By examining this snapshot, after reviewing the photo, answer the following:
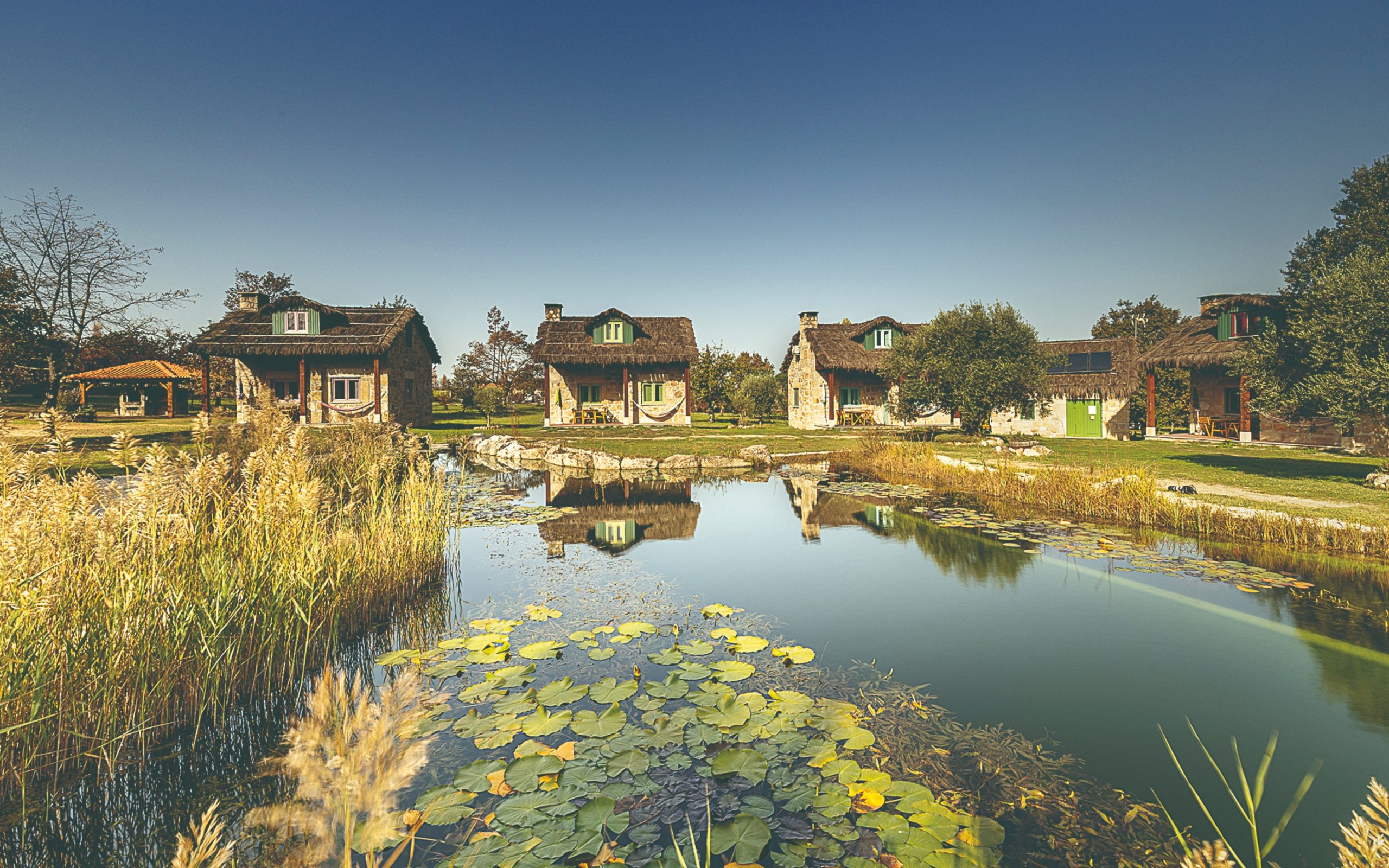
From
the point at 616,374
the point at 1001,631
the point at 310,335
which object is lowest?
the point at 1001,631

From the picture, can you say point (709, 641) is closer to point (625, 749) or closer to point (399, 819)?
point (625, 749)

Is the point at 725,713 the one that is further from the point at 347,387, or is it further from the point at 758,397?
the point at 758,397

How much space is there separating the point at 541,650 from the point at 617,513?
5911 mm

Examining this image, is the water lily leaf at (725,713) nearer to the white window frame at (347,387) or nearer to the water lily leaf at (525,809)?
the water lily leaf at (525,809)

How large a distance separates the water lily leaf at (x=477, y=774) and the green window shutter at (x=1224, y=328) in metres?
27.6

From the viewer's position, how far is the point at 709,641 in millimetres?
4781

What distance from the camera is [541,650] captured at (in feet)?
14.8

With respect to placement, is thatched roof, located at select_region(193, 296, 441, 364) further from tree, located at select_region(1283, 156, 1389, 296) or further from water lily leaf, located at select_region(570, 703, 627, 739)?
tree, located at select_region(1283, 156, 1389, 296)

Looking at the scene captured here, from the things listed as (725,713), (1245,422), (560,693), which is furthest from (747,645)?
(1245,422)

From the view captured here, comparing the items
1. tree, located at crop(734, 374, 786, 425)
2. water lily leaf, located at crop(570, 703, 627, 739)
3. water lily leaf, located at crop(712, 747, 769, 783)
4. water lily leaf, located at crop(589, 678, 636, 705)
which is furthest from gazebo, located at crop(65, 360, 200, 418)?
water lily leaf, located at crop(712, 747, 769, 783)

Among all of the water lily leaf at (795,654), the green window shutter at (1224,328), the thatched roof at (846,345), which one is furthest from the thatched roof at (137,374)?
the green window shutter at (1224,328)

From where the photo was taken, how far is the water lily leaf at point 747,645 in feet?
15.0

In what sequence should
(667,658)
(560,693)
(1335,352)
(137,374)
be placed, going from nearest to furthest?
(560,693) → (667,658) → (1335,352) → (137,374)

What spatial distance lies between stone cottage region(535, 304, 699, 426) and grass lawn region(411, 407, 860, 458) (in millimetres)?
1369
